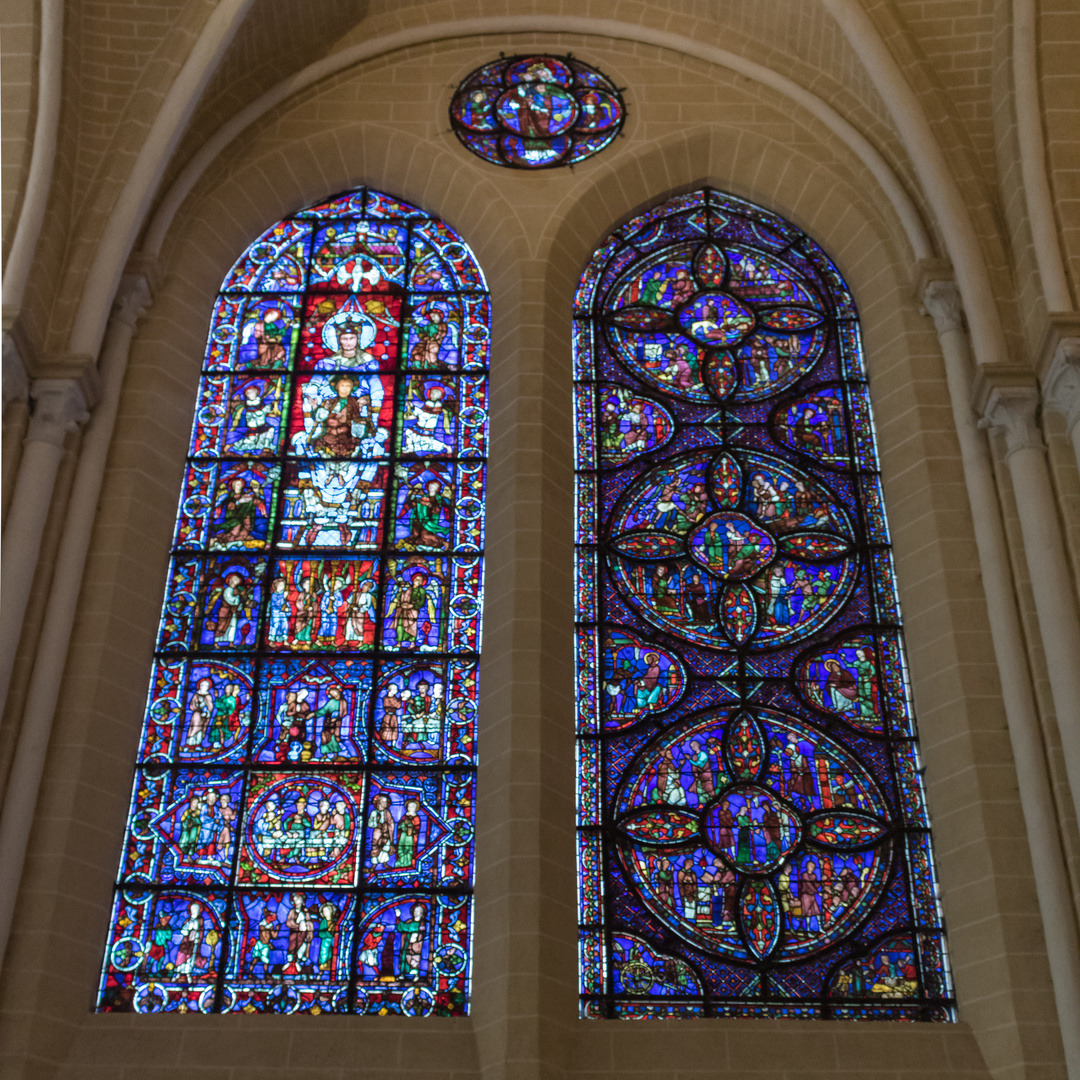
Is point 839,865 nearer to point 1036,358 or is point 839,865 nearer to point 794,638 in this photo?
point 794,638

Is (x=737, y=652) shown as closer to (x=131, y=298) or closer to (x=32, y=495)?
(x=32, y=495)

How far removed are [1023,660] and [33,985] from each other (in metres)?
5.11

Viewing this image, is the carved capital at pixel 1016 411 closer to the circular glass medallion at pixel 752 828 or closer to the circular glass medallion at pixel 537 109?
the circular glass medallion at pixel 752 828

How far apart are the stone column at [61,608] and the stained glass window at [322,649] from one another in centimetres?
61

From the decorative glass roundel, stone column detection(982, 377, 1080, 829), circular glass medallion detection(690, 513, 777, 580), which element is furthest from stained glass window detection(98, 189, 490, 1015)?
stone column detection(982, 377, 1080, 829)

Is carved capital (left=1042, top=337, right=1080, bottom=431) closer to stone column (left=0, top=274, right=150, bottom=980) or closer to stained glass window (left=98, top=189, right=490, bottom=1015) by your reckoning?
stained glass window (left=98, top=189, right=490, bottom=1015)

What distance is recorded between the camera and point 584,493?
9.25m

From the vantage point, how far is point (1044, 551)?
8.01 meters

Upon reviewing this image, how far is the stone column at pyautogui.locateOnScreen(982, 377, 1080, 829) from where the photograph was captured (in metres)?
7.52

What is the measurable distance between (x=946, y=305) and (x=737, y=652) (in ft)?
8.26

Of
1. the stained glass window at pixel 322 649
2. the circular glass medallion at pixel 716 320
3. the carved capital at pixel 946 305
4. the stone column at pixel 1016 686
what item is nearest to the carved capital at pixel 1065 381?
the stone column at pixel 1016 686

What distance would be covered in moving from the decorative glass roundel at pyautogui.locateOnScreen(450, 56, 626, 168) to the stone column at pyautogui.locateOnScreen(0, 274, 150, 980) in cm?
267

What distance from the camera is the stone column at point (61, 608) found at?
7.45 meters

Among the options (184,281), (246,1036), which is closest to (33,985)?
(246,1036)
